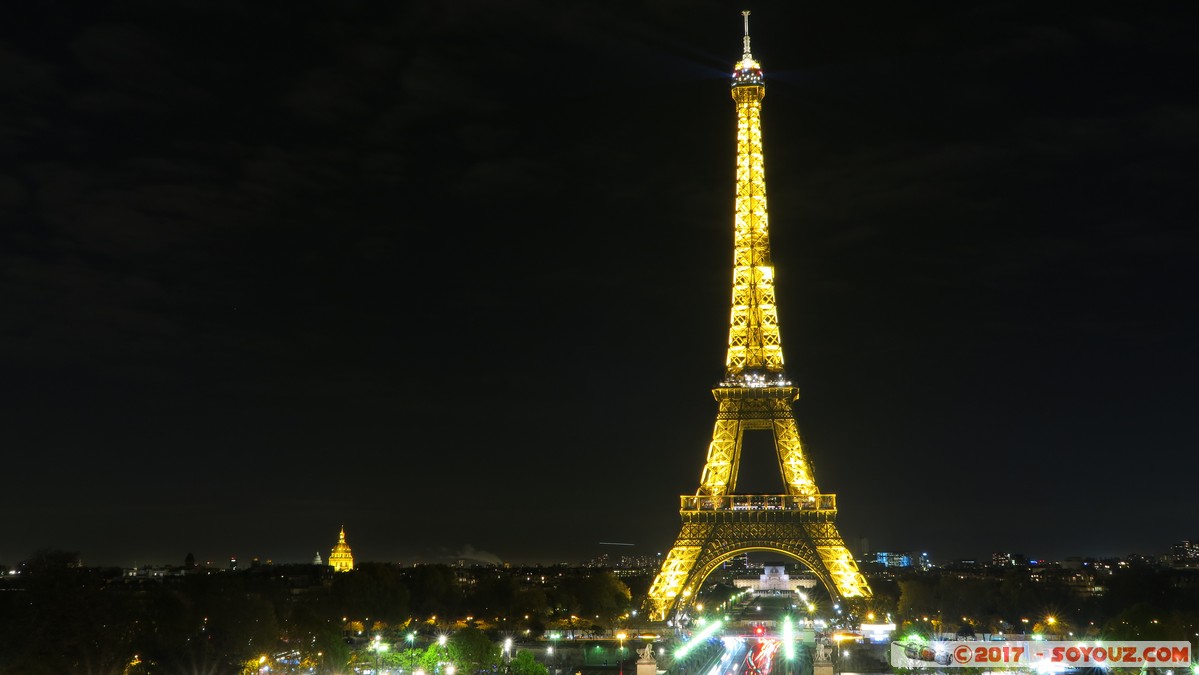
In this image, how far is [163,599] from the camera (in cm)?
7469

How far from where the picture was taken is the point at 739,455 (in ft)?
293

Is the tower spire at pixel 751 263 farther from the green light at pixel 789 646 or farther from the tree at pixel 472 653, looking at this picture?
the tree at pixel 472 653

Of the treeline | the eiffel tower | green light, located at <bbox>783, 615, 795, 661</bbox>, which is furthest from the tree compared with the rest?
the eiffel tower

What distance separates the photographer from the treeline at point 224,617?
52812 millimetres

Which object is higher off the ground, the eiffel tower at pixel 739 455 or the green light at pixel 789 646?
the eiffel tower at pixel 739 455

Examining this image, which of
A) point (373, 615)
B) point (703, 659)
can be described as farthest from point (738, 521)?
point (373, 615)

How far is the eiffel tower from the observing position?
8662 cm

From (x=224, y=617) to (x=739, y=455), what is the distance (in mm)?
37468

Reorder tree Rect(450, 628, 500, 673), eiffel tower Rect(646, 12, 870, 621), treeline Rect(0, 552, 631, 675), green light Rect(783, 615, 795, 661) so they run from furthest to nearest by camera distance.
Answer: eiffel tower Rect(646, 12, 870, 621) < green light Rect(783, 615, 795, 661) < tree Rect(450, 628, 500, 673) < treeline Rect(0, 552, 631, 675)

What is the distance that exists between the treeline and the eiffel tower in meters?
19.6

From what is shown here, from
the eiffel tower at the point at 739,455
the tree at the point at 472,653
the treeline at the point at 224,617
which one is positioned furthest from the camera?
the eiffel tower at the point at 739,455

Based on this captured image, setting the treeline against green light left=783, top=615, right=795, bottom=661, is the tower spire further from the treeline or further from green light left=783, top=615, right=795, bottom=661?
the treeline

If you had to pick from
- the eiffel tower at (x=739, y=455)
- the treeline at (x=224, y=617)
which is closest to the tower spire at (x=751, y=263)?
the eiffel tower at (x=739, y=455)

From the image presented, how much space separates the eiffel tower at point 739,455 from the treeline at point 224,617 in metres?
19.6
